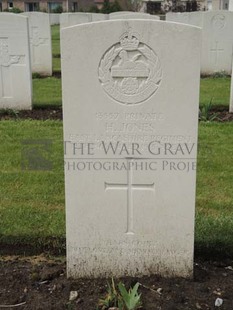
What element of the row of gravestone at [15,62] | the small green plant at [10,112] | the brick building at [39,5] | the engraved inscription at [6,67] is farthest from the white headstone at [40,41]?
the brick building at [39,5]

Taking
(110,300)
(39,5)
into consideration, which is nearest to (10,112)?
(110,300)

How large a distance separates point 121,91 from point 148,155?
0.43 meters

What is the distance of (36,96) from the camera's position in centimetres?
970

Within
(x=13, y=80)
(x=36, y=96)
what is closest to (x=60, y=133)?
(x=13, y=80)

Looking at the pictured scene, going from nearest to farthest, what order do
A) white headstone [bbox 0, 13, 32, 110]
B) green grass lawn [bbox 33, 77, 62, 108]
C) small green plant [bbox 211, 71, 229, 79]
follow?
white headstone [bbox 0, 13, 32, 110] → green grass lawn [bbox 33, 77, 62, 108] → small green plant [bbox 211, 71, 229, 79]

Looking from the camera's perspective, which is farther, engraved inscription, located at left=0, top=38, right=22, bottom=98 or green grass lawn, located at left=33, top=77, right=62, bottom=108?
green grass lawn, located at left=33, top=77, right=62, bottom=108

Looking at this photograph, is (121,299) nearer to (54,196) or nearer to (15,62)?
(54,196)

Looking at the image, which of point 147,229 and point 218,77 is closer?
point 147,229

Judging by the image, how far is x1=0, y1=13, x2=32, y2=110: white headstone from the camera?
25.7 feet

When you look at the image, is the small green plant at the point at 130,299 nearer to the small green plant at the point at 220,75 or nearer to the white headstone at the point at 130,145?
the white headstone at the point at 130,145

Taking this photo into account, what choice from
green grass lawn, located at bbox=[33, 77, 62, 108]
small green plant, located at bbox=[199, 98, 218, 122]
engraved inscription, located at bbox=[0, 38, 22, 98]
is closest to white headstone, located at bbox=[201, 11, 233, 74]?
green grass lawn, located at bbox=[33, 77, 62, 108]

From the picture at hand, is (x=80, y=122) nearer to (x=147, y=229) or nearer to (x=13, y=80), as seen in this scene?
(x=147, y=229)

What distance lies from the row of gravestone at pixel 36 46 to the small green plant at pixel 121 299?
5.56m

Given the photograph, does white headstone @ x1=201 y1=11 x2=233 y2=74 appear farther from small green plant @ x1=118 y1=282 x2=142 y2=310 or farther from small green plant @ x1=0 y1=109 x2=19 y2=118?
small green plant @ x1=118 y1=282 x2=142 y2=310
